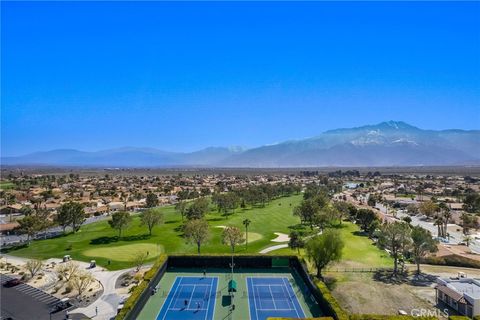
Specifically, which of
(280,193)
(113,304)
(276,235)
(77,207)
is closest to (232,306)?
(113,304)

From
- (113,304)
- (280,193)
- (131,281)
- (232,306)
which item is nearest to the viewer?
(232,306)

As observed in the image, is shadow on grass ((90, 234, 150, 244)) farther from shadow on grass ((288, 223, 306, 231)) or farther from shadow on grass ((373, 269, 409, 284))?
shadow on grass ((373, 269, 409, 284))

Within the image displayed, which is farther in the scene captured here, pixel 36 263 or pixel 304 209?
pixel 304 209

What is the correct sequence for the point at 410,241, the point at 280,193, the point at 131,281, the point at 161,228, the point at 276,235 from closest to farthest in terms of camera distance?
the point at 131,281 < the point at 410,241 < the point at 276,235 < the point at 161,228 < the point at 280,193

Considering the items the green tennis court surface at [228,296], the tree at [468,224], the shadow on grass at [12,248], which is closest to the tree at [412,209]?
the tree at [468,224]

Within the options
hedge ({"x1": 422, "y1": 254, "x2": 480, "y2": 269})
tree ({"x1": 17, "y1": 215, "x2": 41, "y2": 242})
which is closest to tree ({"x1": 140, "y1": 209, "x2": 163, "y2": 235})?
tree ({"x1": 17, "y1": 215, "x2": 41, "y2": 242})

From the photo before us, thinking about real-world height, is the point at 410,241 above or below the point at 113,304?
above

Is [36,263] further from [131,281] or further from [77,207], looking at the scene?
[77,207]

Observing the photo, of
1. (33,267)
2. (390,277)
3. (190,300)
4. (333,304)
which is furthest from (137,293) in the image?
(390,277)

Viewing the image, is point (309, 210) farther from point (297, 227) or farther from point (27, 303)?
point (27, 303)
